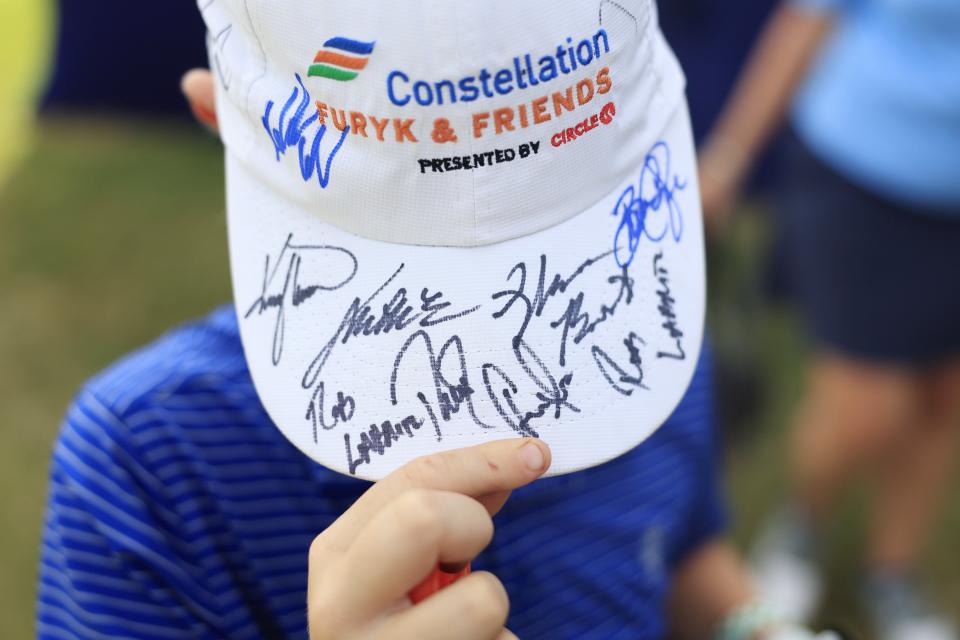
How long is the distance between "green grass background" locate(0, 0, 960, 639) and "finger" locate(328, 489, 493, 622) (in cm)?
173

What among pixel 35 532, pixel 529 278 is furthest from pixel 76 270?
pixel 529 278

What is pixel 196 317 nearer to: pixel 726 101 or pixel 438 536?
pixel 726 101

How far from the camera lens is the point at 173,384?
2.91ft

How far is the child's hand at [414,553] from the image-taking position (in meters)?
0.66

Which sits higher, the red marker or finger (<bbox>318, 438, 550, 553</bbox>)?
finger (<bbox>318, 438, 550, 553</bbox>)

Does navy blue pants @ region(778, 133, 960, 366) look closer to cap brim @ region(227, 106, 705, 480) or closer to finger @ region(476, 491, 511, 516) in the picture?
cap brim @ region(227, 106, 705, 480)

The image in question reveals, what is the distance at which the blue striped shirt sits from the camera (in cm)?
86

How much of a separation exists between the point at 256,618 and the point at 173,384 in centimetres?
23

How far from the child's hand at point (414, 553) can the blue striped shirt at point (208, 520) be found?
21cm
